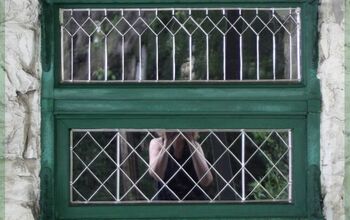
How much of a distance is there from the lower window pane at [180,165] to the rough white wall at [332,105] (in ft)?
0.51

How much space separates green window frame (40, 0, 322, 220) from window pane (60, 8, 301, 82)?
39mm

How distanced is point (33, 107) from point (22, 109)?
0.05m

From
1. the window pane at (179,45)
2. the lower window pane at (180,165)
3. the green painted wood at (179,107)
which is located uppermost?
the window pane at (179,45)

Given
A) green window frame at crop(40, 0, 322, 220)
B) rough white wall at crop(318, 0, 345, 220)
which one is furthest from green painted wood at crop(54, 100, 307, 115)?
rough white wall at crop(318, 0, 345, 220)

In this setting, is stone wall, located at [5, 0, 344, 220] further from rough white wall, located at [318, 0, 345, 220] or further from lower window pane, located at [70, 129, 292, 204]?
lower window pane, located at [70, 129, 292, 204]

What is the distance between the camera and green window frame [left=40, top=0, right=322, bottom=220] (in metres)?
4.00

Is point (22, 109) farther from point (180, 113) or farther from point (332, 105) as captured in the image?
point (332, 105)

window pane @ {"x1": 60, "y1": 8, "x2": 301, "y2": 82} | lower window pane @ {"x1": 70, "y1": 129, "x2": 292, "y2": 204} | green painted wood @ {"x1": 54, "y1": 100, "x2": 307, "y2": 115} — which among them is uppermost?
window pane @ {"x1": 60, "y1": 8, "x2": 301, "y2": 82}

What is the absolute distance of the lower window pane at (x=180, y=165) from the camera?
158 inches

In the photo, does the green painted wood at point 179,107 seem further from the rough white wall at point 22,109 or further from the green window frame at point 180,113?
the rough white wall at point 22,109

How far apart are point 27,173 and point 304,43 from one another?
4.14 ft

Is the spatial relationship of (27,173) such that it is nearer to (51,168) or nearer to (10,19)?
(51,168)

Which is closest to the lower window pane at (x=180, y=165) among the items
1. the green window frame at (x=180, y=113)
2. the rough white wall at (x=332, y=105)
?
the green window frame at (x=180, y=113)

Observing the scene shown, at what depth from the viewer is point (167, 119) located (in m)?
4.03
